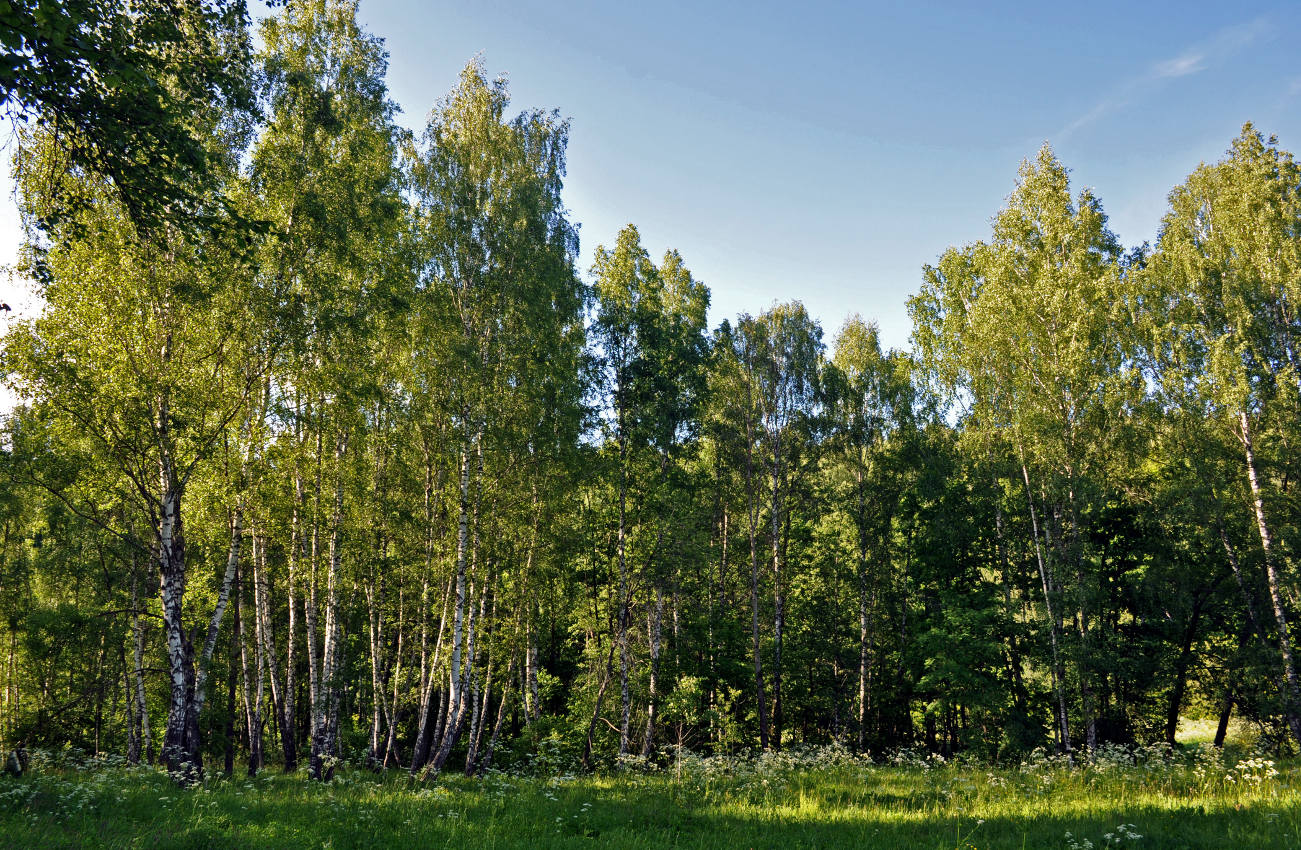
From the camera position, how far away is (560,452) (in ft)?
65.7

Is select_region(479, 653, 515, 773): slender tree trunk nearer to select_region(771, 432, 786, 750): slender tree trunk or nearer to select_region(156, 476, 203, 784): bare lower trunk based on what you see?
select_region(156, 476, 203, 784): bare lower trunk

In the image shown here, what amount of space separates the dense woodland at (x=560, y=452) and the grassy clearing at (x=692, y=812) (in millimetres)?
2753

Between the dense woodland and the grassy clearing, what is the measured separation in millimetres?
2753

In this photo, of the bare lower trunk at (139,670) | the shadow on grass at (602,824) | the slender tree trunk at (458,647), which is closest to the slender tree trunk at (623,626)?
the slender tree trunk at (458,647)

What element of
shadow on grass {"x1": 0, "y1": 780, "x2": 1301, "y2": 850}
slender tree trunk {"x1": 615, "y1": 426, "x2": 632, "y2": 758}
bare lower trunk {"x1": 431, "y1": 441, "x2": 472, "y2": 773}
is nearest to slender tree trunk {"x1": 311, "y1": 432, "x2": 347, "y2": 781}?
bare lower trunk {"x1": 431, "y1": 441, "x2": 472, "y2": 773}

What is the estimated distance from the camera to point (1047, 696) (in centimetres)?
2662

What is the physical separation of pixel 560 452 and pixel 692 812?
38.7 ft

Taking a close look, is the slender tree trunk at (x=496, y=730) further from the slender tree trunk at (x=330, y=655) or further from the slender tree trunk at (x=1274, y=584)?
the slender tree trunk at (x=1274, y=584)

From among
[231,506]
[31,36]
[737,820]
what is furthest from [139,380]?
[737,820]

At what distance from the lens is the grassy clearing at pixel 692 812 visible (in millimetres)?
8031

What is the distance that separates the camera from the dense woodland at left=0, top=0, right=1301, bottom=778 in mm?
13305

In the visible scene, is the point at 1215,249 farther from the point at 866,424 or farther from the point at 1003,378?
the point at 866,424

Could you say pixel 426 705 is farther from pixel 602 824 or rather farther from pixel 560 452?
pixel 602 824

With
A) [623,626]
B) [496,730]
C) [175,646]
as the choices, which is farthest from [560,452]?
[175,646]
